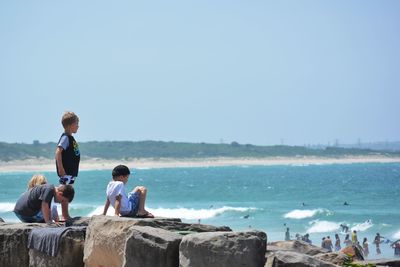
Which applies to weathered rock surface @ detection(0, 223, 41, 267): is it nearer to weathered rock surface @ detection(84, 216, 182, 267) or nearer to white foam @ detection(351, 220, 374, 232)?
weathered rock surface @ detection(84, 216, 182, 267)

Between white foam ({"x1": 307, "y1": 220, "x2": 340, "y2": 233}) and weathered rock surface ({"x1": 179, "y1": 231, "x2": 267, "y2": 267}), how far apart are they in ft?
138

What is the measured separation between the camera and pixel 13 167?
177 metres

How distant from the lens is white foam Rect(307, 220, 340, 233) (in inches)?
1942

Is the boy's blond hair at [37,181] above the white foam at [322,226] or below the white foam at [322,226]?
above

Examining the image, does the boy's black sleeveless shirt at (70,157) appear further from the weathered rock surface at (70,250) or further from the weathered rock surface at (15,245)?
the weathered rock surface at (70,250)

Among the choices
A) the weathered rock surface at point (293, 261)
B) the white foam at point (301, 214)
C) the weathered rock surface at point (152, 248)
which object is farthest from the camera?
the white foam at point (301, 214)

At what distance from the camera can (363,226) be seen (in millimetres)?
49062

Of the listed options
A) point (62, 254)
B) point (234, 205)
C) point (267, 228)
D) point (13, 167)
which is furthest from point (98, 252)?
point (13, 167)

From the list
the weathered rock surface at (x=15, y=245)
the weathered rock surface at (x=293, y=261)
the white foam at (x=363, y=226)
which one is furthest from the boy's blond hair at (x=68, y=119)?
the white foam at (x=363, y=226)

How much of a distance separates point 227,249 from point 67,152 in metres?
3.24

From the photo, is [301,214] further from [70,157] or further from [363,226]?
[70,157]

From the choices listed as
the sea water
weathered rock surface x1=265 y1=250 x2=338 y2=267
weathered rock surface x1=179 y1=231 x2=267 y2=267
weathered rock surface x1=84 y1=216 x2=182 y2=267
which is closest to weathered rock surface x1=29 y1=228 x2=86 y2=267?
weathered rock surface x1=84 y1=216 x2=182 y2=267

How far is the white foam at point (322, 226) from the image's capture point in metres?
49.3

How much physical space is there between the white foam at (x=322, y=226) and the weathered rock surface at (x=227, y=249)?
42199 mm
